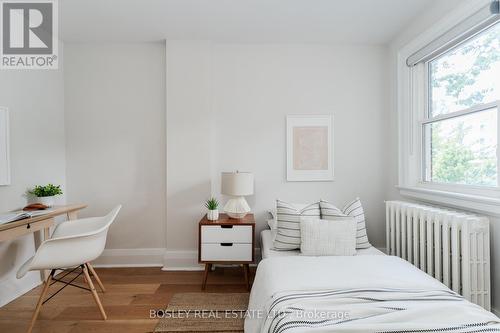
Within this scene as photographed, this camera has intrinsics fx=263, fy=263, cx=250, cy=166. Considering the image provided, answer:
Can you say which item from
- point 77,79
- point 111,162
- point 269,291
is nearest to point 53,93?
point 77,79

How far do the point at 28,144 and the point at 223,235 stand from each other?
2.13 m

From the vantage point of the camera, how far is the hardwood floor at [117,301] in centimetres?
198

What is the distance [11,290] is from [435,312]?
3221 millimetres

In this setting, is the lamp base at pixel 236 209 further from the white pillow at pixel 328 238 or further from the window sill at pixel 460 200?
the window sill at pixel 460 200

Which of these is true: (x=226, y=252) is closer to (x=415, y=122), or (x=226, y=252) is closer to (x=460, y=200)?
(x=460, y=200)

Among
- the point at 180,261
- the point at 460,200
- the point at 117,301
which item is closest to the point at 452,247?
the point at 460,200

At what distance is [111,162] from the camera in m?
3.16

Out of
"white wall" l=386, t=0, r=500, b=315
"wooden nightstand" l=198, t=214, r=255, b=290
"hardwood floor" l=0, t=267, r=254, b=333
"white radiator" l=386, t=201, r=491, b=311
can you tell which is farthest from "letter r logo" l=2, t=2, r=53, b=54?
"white radiator" l=386, t=201, r=491, b=311

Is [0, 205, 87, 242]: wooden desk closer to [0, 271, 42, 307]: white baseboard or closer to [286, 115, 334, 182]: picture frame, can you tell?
[0, 271, 42, 307]: white baseboard

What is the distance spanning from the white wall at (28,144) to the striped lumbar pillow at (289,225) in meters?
2.38

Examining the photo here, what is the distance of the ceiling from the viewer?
2389mm

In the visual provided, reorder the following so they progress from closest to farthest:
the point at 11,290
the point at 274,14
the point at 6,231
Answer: the point at 6,231, the point at 11,290, the point at 274,14

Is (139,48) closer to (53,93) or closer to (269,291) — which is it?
(53,93)
